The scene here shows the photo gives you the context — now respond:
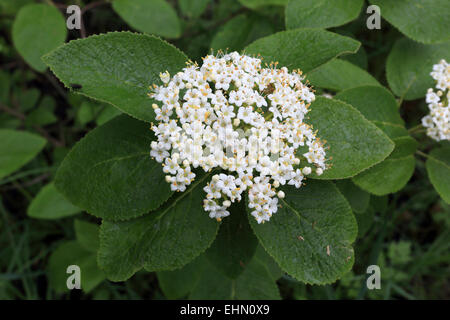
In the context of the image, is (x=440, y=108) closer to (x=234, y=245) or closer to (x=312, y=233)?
(x=312, y=233)

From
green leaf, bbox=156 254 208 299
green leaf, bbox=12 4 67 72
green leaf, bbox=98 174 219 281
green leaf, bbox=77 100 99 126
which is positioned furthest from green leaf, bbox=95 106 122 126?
green leaf, bbox=156 254 208 299

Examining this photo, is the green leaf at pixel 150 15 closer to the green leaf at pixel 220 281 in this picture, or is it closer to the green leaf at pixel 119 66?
the green leaf at pixel 119 66

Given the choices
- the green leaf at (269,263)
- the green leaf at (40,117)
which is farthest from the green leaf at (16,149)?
the green leaf at (269,263)

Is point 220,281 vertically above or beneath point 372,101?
beneath

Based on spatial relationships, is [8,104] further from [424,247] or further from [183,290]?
[424,247]

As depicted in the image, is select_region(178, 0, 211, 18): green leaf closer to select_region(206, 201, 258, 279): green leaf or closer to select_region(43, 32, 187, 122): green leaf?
select_region(43, 32, 187, 122): green leaf

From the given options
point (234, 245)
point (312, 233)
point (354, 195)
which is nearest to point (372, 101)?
point (354, 195)
